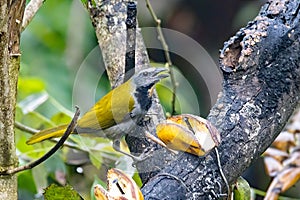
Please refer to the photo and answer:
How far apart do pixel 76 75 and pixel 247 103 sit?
150 cm

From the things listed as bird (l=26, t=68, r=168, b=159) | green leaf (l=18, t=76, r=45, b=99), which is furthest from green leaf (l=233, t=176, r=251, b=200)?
green leaf (l=18, t=76, r=45, b=99)

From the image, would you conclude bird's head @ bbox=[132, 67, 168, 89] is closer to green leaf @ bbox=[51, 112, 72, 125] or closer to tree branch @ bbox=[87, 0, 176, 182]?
tree branch @ bbox=[87, 0, 176, 182]

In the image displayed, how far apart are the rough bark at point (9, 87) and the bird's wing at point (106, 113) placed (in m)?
0.60

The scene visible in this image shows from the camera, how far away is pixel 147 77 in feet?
4.34

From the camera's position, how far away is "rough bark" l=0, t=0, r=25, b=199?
2.42 ft

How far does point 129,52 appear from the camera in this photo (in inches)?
42.8

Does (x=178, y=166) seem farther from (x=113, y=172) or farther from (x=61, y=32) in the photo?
(x=61, y=32)

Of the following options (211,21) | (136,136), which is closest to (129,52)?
(136,136)

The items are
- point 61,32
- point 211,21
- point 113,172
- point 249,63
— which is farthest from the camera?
point 211,21

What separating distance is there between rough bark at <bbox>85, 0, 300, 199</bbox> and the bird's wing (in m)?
0.32

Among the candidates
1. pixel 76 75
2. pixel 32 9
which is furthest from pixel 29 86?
pixel 32 9

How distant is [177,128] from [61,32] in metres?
1.70

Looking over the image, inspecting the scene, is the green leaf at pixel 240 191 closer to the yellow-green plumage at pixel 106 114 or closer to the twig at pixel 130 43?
the twig at pixel 130 43

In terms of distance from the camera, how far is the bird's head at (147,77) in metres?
1.26
